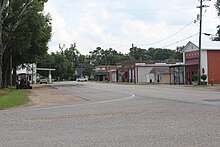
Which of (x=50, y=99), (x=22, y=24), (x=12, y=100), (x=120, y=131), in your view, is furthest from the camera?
(x=22, y=24)

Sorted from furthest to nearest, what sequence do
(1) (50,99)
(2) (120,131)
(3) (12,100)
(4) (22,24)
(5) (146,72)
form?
(5) (146,72)
(4) (22,24)
(1) (50,99)
(3) (12,100)
(2) (120,131)

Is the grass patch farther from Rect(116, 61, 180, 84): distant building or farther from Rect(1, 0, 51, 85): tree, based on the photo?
Rect(116, 61, 180, 84): distant building

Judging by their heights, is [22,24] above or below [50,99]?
above

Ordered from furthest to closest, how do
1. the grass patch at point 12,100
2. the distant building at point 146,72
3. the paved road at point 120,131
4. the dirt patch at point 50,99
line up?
the distant building at point 146,72 → the dirt patch at point 50,99 → the grass patch at point 12,100 → the paved road at point 120,131

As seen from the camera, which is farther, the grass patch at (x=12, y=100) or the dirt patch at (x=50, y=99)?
the dirt patch at (x=50, y=99)

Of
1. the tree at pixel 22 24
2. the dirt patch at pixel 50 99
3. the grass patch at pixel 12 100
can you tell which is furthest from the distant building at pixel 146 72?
the grass patch at pixel 12 100

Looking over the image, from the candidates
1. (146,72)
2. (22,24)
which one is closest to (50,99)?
(22,24)

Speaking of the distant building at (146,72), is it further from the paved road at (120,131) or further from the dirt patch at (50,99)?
the paved road at (120,131)

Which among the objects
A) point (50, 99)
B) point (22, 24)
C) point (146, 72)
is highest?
point (22, 24)

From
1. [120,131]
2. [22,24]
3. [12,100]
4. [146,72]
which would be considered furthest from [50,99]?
[146,72]

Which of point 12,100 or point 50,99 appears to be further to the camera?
point 50,99

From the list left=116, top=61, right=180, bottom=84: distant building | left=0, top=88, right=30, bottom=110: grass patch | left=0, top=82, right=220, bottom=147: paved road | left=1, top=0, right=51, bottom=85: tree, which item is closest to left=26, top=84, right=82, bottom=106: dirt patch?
left=0, top=88, right=30, bottom=110: grass patch

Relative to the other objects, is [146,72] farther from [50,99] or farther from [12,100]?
[12,100]

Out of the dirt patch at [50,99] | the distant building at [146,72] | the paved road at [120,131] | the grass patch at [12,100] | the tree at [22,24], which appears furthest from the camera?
the distant building at [146,72]
